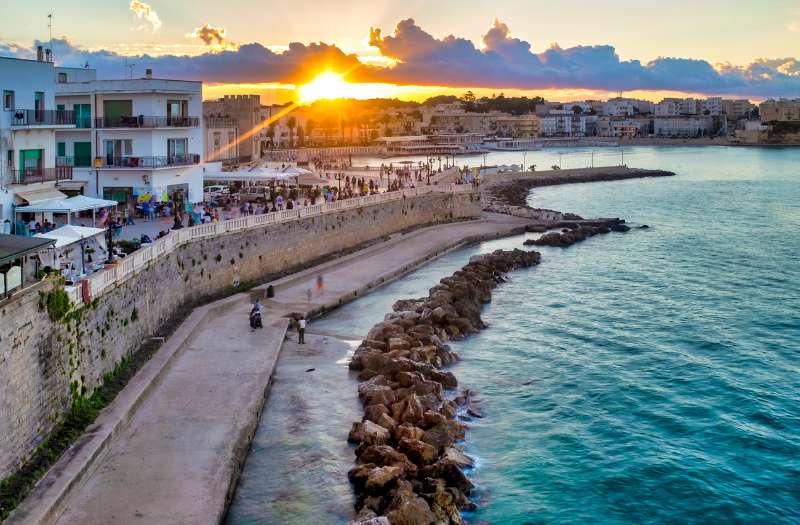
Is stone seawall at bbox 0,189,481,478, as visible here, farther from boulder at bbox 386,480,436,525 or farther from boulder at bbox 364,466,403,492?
boulder at bbox 386,480,436,525

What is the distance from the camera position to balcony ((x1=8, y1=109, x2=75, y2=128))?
27625 mm

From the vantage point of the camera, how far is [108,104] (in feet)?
123

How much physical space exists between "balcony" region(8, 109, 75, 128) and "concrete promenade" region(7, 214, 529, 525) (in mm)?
7840

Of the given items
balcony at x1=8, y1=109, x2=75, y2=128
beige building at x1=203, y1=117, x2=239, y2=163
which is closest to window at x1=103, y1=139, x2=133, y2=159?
balcony at x1=8, y1=109, x2=75, y2=128

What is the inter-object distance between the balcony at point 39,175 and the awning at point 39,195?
0.37 m

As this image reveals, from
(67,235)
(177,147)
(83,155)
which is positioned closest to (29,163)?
(67,235)

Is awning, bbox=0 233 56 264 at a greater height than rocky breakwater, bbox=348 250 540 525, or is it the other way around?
awning, bbox=0 233 56 264

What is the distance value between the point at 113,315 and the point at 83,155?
731 inches

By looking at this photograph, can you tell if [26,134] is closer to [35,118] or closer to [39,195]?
[35,118]

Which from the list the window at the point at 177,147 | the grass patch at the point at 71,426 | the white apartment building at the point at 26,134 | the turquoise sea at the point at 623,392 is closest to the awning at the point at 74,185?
the window at the point at 177,147

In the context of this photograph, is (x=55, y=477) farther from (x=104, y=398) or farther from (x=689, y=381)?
(x=689, y=381)

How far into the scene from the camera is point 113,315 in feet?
70.1

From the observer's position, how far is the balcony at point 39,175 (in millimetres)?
27781

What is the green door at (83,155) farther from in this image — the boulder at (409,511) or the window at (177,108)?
the boulder at (409,511)
